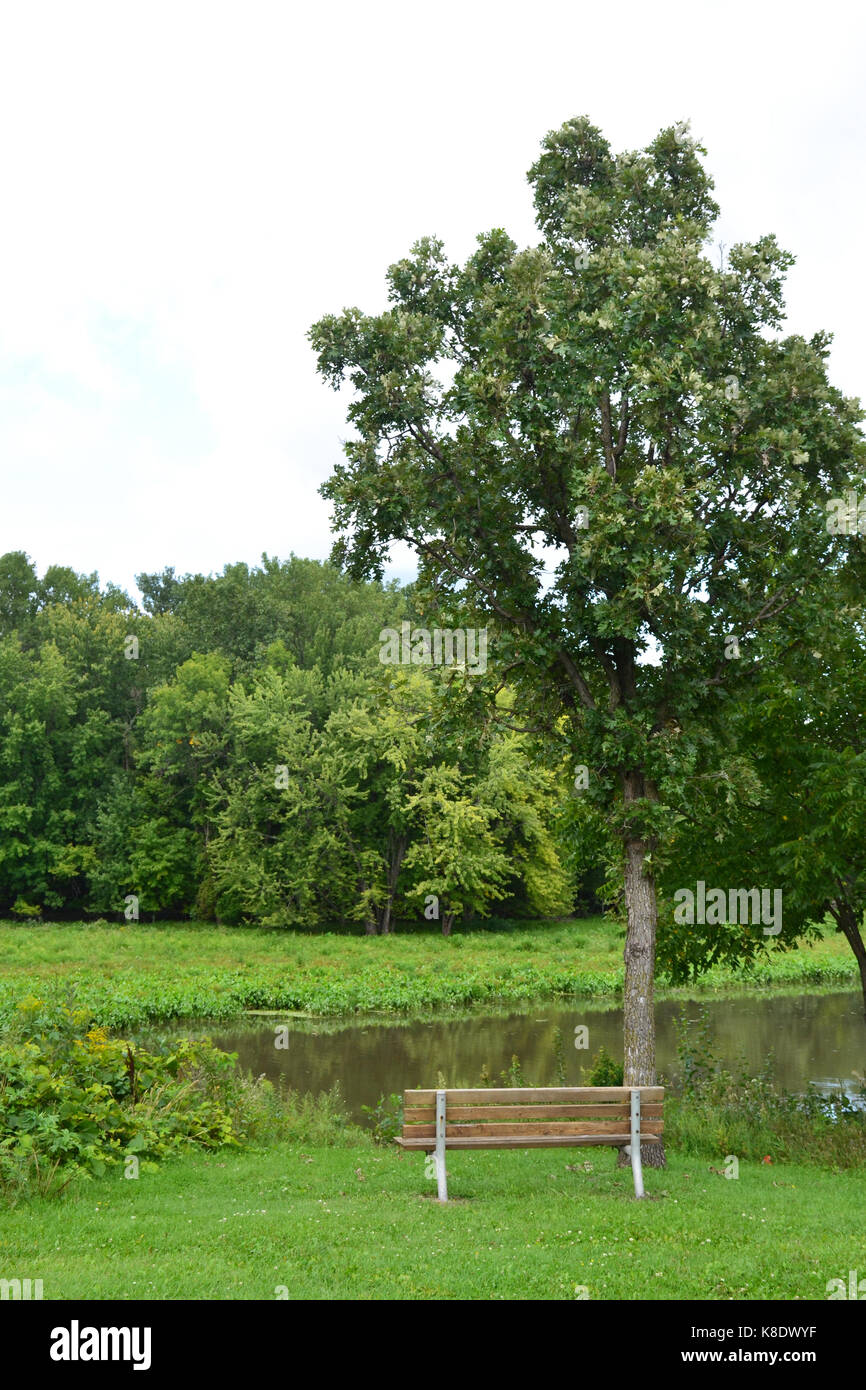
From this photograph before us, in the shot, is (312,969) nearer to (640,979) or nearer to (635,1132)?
(640,979)

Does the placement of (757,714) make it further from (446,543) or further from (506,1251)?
(506,1251)

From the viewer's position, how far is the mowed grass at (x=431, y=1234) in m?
6.42

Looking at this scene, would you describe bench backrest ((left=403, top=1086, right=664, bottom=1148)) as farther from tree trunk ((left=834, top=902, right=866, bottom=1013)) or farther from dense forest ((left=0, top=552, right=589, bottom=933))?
dense forest ((left=0, top=552, right=589, bottom=933))

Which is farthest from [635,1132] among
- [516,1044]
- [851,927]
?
[516,1044]

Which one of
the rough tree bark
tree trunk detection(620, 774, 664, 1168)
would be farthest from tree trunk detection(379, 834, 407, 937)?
tree trunk detection(620, 774, 664, 1168)

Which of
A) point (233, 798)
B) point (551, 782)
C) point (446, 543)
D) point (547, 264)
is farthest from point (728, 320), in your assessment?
point (233, 798)

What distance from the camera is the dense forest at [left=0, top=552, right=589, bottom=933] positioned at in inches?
1705

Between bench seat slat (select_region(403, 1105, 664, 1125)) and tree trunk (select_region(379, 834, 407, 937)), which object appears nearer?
bench seat slat (select_region(403, 1105, 664, 1125))

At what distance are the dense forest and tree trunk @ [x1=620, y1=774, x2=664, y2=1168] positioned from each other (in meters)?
25.6

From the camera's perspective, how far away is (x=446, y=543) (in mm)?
12328

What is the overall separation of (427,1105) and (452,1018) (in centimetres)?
1793

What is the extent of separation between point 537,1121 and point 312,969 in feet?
Answer: 80.3

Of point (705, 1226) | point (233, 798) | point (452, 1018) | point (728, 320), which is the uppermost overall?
point (728, 320)
